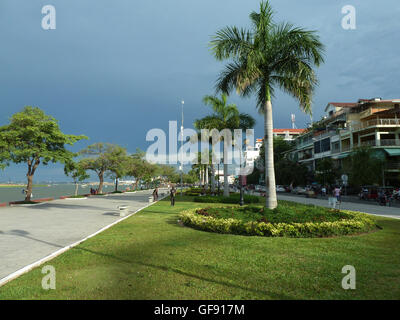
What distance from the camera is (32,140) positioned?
2506cm

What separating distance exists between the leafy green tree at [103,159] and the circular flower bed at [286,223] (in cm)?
3639

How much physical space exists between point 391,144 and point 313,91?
38671 mm

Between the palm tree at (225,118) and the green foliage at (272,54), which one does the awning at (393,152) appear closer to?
the palm tree at (225,118)

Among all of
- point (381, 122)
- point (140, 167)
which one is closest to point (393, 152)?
point (381, 122)

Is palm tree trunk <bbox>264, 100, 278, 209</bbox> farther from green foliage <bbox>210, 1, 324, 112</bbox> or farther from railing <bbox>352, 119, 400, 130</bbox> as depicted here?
railing <bbox>352, 119, 400, 130</bbox>

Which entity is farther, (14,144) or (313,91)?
(14,144)

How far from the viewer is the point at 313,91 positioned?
13.2 m

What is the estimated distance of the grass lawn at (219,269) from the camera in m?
4.80

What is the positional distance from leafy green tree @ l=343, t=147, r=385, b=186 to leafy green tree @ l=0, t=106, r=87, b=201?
34.6m

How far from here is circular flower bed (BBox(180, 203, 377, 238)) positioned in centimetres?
955

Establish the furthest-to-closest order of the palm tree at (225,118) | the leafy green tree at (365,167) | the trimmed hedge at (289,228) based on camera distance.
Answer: the leafy green tree at (365,167) < the palm tree at (225,118) < the trimmed hedge at (289,228)

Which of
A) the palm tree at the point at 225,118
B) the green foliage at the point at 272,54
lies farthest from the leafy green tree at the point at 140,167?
the green foliage at the point at 272,54
